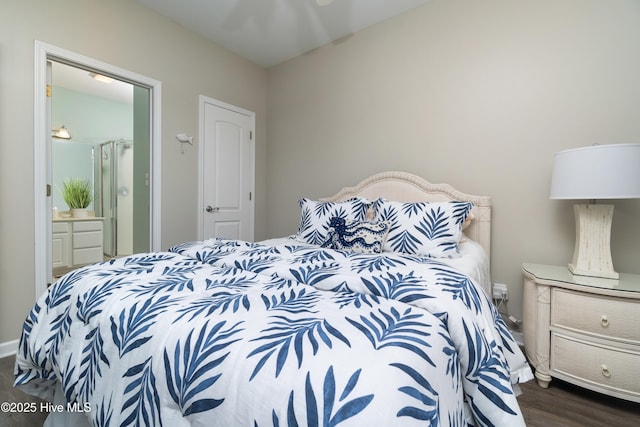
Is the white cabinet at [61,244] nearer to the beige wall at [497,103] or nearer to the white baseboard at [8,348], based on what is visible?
the white baseboard at [8,348]

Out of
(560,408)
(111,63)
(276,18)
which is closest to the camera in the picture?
(560,408)

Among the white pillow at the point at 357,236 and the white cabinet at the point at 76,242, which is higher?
the white pillow at the point at 357,236

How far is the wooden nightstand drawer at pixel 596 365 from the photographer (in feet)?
4.74

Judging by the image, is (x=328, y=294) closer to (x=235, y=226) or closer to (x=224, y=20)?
(x=235, y=226)

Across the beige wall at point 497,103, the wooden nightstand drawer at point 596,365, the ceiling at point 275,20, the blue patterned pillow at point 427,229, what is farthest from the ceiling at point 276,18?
the wooden nightstand drawer at point 596,365

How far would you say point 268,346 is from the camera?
68 centimetres

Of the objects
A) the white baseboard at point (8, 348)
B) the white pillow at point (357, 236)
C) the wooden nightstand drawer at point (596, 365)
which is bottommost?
the white baseboard at point (8, 348)

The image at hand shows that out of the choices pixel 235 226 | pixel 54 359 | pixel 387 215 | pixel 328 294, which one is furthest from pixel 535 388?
pixel 235 226

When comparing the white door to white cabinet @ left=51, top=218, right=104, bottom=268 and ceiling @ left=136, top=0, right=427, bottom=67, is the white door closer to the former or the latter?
ceiling @ left=136, top=0, right=427, bottom=67

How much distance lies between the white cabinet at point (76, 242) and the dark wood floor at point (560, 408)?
10.0 feet

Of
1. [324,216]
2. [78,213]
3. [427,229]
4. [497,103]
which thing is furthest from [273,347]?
[78,213]

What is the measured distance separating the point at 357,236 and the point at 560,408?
53.5 inches

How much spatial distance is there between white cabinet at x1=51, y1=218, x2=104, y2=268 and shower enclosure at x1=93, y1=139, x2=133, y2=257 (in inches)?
24.1

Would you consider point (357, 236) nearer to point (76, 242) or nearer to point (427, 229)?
point (427, 229)
